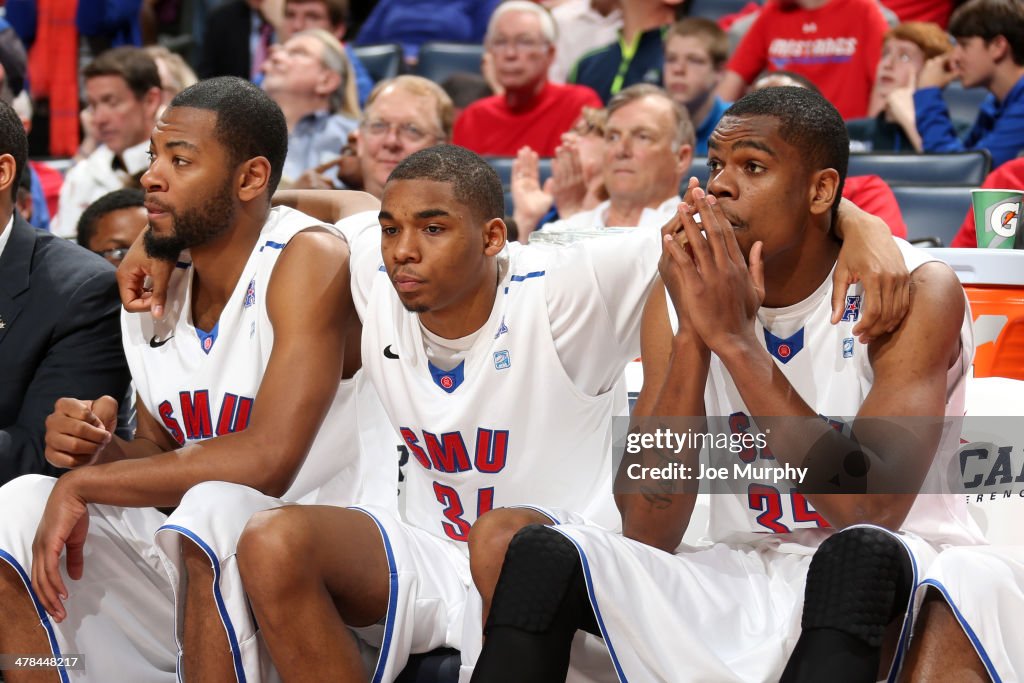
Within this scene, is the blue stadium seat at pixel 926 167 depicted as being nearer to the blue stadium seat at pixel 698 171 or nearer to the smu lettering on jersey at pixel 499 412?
the blue stadium seat at pixel 698 171

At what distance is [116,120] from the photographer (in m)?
6.05

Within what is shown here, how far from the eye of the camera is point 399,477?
10.7 feet

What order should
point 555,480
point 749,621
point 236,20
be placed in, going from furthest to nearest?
1. point 236,20
2. point 555,480
3. point 749,621

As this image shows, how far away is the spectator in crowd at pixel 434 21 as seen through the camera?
26.1 ft

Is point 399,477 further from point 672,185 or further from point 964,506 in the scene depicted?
point 672,185

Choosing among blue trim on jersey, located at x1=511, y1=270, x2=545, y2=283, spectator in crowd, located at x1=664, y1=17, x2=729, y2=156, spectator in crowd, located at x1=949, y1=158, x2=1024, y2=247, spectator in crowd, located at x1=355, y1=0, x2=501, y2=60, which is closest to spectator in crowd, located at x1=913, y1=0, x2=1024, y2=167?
spectator in crowd, located at x1=664, y1=17, x2=729, y2=156

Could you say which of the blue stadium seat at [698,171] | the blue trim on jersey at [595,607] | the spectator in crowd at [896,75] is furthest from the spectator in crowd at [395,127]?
the blue trim on jersey at [595,607]

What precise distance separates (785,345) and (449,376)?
72 centimetres

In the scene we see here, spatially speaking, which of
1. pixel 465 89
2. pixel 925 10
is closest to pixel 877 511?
pixel 465 89

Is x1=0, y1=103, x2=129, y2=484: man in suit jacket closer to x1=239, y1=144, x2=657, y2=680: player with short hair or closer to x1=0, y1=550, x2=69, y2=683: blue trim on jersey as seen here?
x1=0, y1=550, x2=69, y2=683: blue trim on jersey

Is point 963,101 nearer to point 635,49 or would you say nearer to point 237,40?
point 635,49

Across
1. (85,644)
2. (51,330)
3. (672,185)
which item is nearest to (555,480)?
(85,644)

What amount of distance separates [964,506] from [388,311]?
1.28 metres

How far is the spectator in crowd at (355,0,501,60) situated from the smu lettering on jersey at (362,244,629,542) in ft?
17.4
